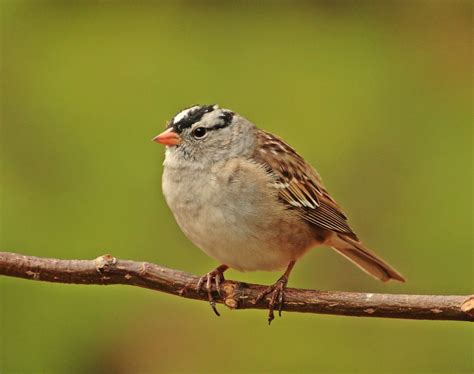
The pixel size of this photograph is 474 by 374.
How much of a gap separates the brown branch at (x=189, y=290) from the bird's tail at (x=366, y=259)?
43 centimetres

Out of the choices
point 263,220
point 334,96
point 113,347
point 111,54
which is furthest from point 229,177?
point 111,54

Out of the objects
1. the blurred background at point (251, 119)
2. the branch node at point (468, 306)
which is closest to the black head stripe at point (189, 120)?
the blurred background at point (251, 119)

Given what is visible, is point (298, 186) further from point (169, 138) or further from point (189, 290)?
point (189, 290)

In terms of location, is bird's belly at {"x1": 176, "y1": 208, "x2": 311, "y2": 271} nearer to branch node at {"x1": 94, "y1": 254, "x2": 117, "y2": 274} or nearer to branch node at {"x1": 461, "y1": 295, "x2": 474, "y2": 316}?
branch node at {"x1": 94, "y1": 254, "x2": 117, "y2": 274}

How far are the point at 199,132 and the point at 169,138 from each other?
9 cm

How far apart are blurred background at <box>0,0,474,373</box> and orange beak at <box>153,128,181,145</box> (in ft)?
1.91

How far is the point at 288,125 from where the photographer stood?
3.11m

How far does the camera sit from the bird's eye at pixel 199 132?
229cm

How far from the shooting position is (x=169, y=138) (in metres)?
2.25

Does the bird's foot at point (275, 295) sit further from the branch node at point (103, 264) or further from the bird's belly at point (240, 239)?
the branch node at point (103, 264)

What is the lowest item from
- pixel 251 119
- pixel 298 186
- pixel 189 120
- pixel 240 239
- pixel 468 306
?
pixel 468 306

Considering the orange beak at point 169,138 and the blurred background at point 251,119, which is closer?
the orange beak at point 169,138

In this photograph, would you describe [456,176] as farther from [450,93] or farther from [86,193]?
[86,193]

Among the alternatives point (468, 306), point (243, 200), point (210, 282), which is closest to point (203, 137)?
point (243, 200)
